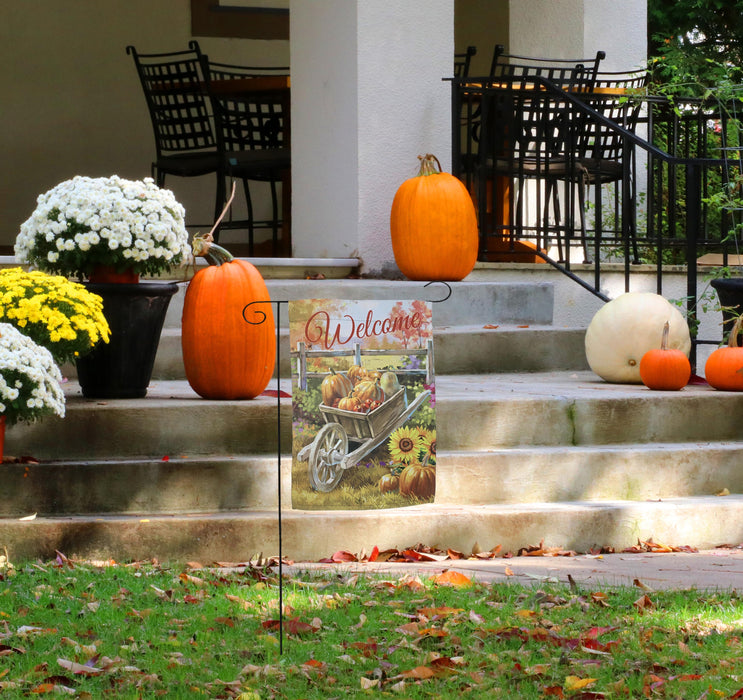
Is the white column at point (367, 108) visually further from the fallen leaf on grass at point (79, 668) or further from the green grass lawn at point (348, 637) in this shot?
the fallen leaf on grass at point (79, 668)

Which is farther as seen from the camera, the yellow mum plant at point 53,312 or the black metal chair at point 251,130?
the black metal chair at point 251,130

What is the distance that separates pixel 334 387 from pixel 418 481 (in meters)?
0.38

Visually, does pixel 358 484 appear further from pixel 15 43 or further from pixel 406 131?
pixel 15 43

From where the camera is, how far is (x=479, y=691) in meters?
2.48

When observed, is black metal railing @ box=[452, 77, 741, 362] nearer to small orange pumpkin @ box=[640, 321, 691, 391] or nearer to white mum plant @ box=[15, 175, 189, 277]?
small orange pumpkin @ box=[640, 321, 691, 391]

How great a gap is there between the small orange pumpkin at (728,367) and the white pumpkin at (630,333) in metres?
0.22

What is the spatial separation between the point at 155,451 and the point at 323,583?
978mm

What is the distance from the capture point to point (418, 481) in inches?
126

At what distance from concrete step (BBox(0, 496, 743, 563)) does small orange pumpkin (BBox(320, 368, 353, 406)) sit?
2.47ft

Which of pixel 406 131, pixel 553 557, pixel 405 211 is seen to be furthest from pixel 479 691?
pixel 406 131

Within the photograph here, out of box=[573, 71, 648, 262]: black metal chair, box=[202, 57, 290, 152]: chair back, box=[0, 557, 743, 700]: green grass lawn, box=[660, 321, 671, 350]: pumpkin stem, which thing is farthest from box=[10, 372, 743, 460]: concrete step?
box=[202, 57, 290, 152]: chair back

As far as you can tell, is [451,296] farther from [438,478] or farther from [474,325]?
[438,478]

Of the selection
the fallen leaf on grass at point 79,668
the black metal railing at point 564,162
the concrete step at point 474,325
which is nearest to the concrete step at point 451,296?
the concrete step at point 474,325

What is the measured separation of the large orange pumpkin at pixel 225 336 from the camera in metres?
4.19
